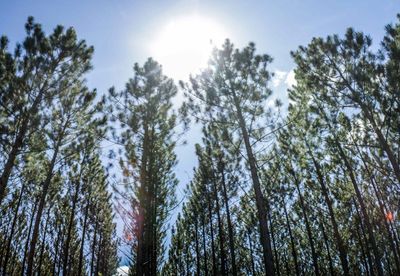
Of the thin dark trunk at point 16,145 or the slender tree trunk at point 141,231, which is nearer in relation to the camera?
the slender tree trunk at point 141,231

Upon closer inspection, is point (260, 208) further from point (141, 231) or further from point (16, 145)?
point (16, 145)

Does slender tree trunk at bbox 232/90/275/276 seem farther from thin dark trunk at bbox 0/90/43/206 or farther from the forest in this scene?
thin dark trunk at bbox 0/90/43/206

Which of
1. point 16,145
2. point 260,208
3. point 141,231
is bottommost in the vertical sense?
point 141,231

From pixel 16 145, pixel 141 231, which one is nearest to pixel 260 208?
pixel 141 231

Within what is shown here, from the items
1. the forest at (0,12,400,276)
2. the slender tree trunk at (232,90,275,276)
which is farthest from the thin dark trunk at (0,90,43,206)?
the slender tree trunk at (232,90,275,276)

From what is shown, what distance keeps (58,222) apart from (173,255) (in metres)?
9.54

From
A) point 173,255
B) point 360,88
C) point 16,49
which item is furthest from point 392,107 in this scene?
point 173,255

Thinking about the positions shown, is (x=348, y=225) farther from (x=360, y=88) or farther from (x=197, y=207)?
(x=360, y=88)

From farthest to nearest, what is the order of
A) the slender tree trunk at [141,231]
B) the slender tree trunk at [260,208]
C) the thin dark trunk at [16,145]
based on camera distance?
the thin dark trunk at [16,145], the slender tree trunk at [141,231], the slender tree trunk at [260,208]

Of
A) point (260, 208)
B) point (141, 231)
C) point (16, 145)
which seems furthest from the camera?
point (16, 145)

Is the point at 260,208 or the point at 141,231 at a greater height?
the point at 260,208

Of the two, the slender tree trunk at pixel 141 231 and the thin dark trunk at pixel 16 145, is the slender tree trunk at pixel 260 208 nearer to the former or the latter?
the slender tree trunk at pixel 141 231

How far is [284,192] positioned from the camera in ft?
52.3

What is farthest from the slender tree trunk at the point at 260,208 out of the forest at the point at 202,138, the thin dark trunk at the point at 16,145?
the thin dark trunk at the point at 16,145
